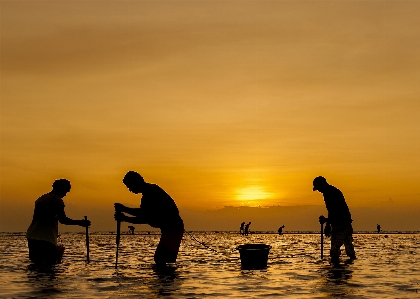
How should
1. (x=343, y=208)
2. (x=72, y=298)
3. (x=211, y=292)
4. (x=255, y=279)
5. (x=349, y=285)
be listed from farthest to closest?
(x=343, y=208)
(x=255, y=279)
(x=349, y=285)
(x=211, y=292)
(x=72, y=298)

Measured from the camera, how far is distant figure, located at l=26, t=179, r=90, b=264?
15.2 metres

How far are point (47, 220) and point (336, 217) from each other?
832 centimetres

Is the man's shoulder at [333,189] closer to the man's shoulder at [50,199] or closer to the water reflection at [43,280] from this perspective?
the man's shoulder at [50,199]

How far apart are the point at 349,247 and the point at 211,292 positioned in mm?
8781

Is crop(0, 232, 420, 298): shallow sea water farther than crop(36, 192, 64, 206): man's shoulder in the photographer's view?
No

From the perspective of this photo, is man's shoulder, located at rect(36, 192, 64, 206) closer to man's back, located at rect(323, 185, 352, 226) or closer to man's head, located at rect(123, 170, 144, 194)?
man's head, located at rect(123, 170, 144, 194)

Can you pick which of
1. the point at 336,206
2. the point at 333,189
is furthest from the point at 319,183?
the point at 336,206

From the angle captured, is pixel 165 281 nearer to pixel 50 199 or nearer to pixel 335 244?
pixel 50 199

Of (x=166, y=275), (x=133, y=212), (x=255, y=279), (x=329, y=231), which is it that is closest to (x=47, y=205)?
(x=133, y=212)

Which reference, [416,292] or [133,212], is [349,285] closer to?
[416,292]

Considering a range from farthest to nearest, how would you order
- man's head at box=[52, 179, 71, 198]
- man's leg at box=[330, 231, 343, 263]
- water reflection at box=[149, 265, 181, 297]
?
1. man's leg at box=[330, 231, 343, 263]
2. man's head at box=[52, 179, 71, 198]
3. water reflection at box=[149, 265, 181, 297]

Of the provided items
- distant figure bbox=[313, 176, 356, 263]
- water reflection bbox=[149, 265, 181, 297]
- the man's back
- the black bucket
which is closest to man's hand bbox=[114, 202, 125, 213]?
water reflection bbox=[149, 265, 181, 297]

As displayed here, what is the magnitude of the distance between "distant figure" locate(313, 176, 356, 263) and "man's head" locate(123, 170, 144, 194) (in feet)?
21.0

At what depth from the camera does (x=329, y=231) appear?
61.7 ft
